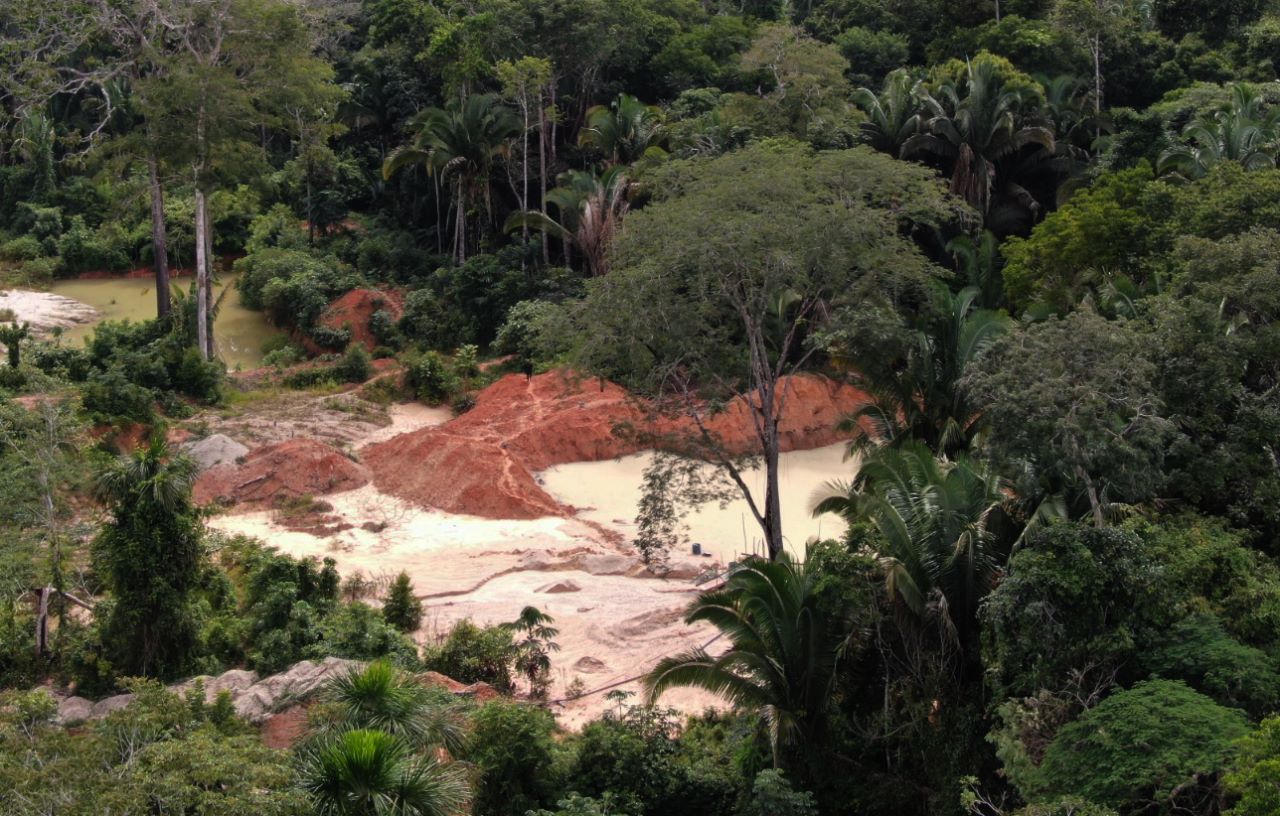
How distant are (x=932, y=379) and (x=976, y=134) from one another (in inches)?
453

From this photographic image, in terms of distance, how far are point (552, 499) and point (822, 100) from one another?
12.3 metres

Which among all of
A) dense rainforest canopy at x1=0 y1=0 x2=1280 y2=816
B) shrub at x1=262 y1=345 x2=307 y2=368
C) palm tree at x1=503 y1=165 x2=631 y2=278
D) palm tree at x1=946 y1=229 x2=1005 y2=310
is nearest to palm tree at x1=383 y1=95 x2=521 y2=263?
dense rainforest canopy at x1=0 y1=0 x2=1280 y2=816

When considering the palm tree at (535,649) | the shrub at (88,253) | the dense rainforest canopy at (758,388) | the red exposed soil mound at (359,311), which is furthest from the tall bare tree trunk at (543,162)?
the palm tree at (535,649)

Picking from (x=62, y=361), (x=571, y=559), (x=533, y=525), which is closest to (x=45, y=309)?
(x=62, y=361)

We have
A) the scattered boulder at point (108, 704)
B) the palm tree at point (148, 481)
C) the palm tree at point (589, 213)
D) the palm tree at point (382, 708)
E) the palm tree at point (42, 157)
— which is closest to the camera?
the palm tree at point (382, 708)

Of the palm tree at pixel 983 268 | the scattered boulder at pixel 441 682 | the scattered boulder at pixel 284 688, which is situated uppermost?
the palm tree at pixel 983 268

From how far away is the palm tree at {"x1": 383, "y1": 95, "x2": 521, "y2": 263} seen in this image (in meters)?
36.3

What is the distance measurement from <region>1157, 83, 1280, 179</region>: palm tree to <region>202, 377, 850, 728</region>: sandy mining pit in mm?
8303

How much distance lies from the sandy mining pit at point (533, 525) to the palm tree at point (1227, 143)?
327 inches

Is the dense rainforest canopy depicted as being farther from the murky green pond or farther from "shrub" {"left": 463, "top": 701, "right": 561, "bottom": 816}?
the murky green pond

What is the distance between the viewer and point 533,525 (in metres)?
25.4

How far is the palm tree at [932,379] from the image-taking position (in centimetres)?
2223

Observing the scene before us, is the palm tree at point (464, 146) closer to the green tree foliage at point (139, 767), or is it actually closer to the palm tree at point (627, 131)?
the palm tree at point (627, 131)

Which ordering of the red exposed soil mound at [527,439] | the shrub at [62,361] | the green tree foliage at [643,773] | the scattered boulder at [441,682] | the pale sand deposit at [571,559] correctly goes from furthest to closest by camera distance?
the shrub at [62,361] → the red exposed soil mound at [527,439] → the pale sand deposit at [571,559] → the scattered boulder at [441,682] → the green tree foliage at [643,773]
